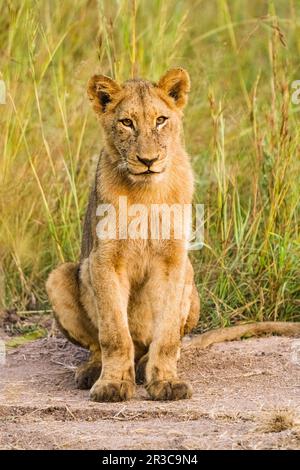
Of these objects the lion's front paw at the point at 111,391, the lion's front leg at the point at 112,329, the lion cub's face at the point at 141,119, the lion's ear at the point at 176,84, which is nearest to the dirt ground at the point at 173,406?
the lion's front paw at the point at 111,391

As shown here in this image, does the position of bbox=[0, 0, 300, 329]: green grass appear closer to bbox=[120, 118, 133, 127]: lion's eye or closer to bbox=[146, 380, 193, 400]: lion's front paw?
bbox=[120, 118, 133, 127]: lion's eye

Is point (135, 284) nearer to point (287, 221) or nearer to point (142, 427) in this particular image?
point (142, 427)

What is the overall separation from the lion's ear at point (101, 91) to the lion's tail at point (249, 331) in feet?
5.33

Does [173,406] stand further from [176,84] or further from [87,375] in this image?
[176,84]

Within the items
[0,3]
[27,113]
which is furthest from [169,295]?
[0,3]

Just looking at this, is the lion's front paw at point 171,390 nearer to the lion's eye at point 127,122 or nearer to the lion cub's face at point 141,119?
the lion cub's face at point 141,119

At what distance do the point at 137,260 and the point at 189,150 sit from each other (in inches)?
118

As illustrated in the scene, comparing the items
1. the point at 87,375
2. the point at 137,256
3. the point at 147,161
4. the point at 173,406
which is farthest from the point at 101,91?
the point at 173,406

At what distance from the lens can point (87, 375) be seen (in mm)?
6227

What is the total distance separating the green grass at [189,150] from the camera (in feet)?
24.3

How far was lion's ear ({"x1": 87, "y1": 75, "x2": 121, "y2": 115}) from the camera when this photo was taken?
6109 millimetres

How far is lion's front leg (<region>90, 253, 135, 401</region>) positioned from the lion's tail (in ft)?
3.54

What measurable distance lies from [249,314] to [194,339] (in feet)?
1.98

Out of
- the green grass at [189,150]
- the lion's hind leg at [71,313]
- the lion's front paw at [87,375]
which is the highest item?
the green grass at [189,150]
